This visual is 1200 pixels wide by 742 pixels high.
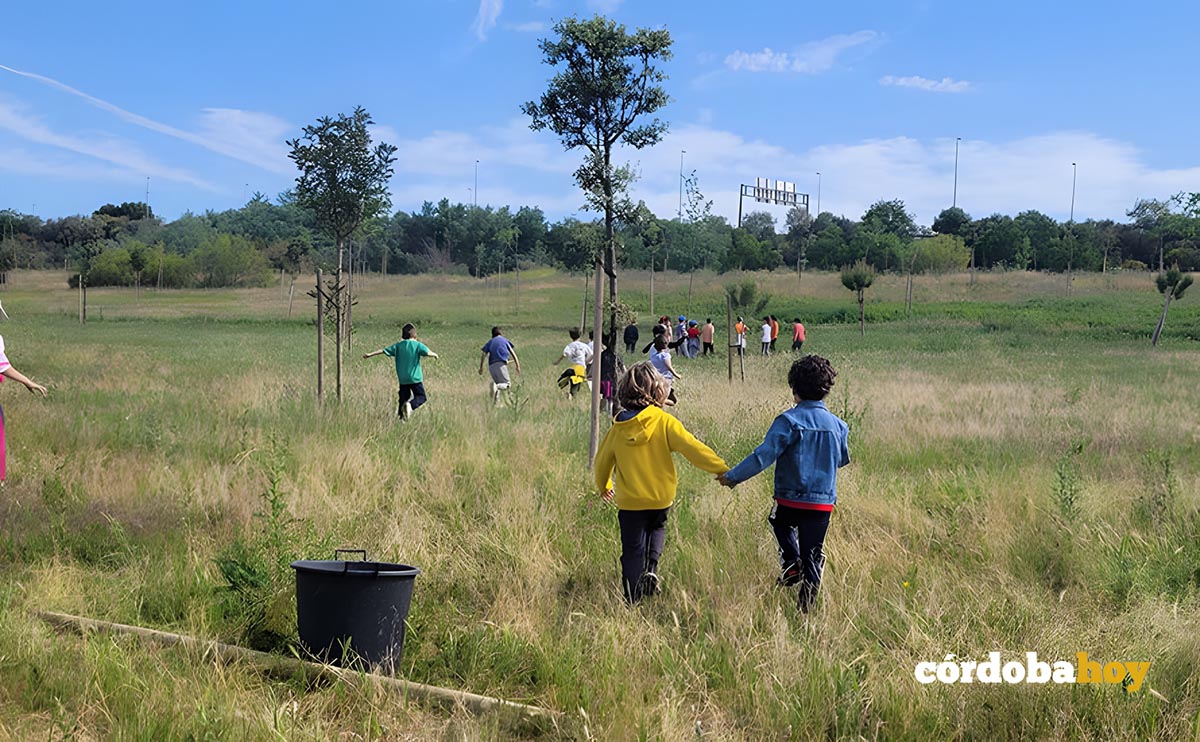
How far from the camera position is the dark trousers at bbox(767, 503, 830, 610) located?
534 centimetres

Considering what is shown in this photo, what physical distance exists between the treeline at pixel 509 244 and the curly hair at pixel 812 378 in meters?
54.4

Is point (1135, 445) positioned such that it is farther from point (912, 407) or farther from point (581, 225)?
point (581, 225)

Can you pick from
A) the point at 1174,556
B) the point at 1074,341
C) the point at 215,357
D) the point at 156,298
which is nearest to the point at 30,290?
the point at 156,298

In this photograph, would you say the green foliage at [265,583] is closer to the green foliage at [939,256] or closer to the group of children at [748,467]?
the group of children at [748,467]

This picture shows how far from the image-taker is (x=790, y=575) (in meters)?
5.50

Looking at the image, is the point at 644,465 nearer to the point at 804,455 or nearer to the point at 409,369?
the point at 804,455

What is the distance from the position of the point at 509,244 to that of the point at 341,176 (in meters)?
88.0

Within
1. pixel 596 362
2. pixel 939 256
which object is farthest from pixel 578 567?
pixel 939 256

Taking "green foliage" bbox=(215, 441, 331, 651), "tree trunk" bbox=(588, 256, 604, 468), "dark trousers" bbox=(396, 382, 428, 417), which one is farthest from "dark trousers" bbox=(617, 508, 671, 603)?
"dark trousers" bbox=(396, 382, 428, 417)

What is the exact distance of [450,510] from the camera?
746 cm

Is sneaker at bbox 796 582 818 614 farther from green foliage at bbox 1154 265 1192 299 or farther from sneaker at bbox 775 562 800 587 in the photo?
green foliage at bbox 1154 265 1192 299

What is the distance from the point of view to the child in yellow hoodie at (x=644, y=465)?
5.48m

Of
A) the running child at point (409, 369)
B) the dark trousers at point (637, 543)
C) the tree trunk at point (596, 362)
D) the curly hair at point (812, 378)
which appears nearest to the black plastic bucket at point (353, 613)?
the dark trousers at point (637, 543)

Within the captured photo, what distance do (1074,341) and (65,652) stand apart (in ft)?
132
